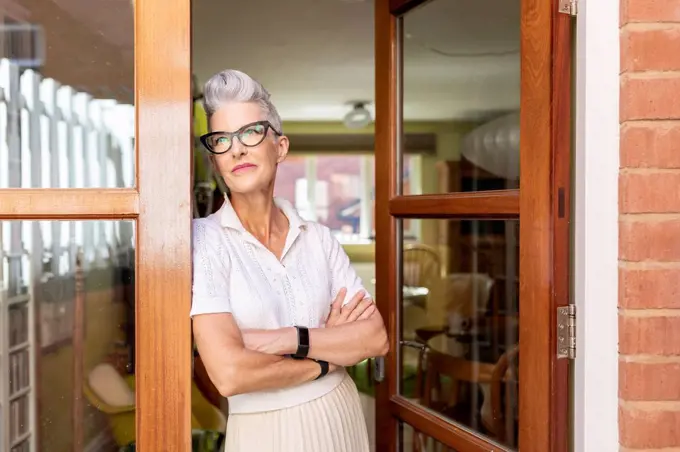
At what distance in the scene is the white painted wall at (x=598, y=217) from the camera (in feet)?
4.77

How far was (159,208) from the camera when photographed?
1.35 meters

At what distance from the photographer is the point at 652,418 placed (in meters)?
1.45

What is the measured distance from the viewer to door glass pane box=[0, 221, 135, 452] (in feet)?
4.44

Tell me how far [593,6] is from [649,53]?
0.50ft

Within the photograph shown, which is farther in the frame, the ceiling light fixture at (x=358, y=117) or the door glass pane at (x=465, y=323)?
the ceiling light fixture at (x=358, y=117)

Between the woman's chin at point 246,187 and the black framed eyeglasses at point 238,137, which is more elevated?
the black framed eyeglasses at point 238,137

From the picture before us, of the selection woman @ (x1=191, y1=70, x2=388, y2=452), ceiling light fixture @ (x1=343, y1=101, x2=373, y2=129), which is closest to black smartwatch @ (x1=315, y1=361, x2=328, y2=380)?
woman @ (x1=191, y1=70, x2=388, y2=452)

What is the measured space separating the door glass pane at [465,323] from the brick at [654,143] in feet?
1.11

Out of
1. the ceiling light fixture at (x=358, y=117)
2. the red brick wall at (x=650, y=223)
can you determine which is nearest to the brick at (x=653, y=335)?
the red brick wall at (x=650, y=223)

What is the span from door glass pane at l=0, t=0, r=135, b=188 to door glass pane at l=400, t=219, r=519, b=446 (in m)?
0.94

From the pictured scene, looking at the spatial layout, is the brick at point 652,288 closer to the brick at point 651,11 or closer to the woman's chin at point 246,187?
the brick at point 651,11

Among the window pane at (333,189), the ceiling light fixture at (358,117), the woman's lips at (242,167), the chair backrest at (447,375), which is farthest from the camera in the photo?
the window pane at (333,189)

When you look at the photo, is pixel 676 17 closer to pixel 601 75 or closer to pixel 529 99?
pixel 601 75

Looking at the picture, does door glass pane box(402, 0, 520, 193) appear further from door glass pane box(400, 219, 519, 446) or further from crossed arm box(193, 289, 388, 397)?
crossed arm box(193, 289, 388, 397)
